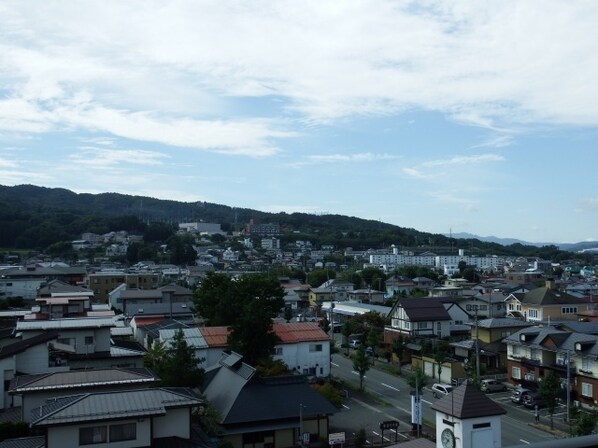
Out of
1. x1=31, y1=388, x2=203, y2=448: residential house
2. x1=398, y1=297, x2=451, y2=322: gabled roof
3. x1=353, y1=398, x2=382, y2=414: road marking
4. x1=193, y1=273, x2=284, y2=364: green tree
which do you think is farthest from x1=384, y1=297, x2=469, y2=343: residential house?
x1=31, y1=388, x2=203, y2=448: residential house

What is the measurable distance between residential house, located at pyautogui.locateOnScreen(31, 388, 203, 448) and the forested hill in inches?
2916

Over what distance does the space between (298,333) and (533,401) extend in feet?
26.9

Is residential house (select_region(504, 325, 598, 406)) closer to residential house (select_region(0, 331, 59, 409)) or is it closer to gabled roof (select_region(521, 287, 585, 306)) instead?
gabled roof (select_region(521, 287, 585, 306))

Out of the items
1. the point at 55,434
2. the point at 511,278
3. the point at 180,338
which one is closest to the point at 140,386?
the point at 55,434

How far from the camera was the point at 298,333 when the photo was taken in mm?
21328

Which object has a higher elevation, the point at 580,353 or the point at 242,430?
the point at 580,353

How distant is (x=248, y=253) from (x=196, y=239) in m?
16.3

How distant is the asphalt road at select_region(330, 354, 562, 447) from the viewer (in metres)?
14.9

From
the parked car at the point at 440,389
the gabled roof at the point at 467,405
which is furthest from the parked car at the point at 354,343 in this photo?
the gabled roof at the point at 467,405

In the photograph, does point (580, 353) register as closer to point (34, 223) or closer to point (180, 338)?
point (180, 338)

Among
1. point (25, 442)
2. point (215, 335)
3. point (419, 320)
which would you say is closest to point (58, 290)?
point (215, 335)

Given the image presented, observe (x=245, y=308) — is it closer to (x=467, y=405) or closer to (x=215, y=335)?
(x=215, y=335)

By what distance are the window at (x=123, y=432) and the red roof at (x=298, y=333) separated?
10.8 meters

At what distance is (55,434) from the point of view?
951 centimetres
